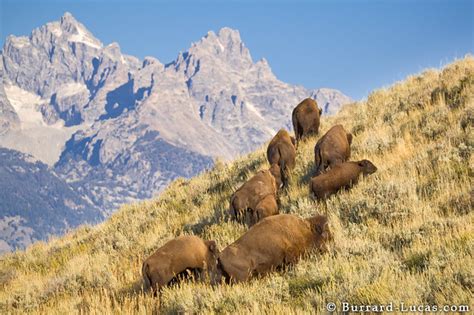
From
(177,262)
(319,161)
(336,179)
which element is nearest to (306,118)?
(319,161)

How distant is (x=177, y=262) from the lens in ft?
23.4

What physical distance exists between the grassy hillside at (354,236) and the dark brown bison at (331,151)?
695 mm

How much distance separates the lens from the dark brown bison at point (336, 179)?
9281mm

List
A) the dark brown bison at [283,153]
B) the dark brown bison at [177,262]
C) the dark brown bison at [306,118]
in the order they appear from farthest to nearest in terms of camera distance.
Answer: the dark brown bison at [306,118] < the dark brown bison at [283,153] < the dark brown bison at [177,262]

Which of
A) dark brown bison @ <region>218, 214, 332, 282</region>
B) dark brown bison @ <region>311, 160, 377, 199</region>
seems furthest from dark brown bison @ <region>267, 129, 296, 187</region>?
dark brown bison @ <region>218, 214, 332, 282</region>

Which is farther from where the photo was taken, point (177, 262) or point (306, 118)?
point (306, 118)

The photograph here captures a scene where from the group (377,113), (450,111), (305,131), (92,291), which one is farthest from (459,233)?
(377,113)

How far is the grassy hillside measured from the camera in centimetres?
520

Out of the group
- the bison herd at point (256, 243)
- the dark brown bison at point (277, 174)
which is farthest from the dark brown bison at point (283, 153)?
the bison herd at point (256, 243)

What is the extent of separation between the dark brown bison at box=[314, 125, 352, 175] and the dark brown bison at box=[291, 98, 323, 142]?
11.9 ft

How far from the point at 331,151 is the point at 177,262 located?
4.77 metres

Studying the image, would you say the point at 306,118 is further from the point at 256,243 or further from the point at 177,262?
the point at 256,243

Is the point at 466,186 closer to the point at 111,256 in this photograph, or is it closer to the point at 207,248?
the point at 207,248

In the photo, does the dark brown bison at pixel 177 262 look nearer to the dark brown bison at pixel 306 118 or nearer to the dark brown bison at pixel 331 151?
the dark brown bison at pixel 331 151
